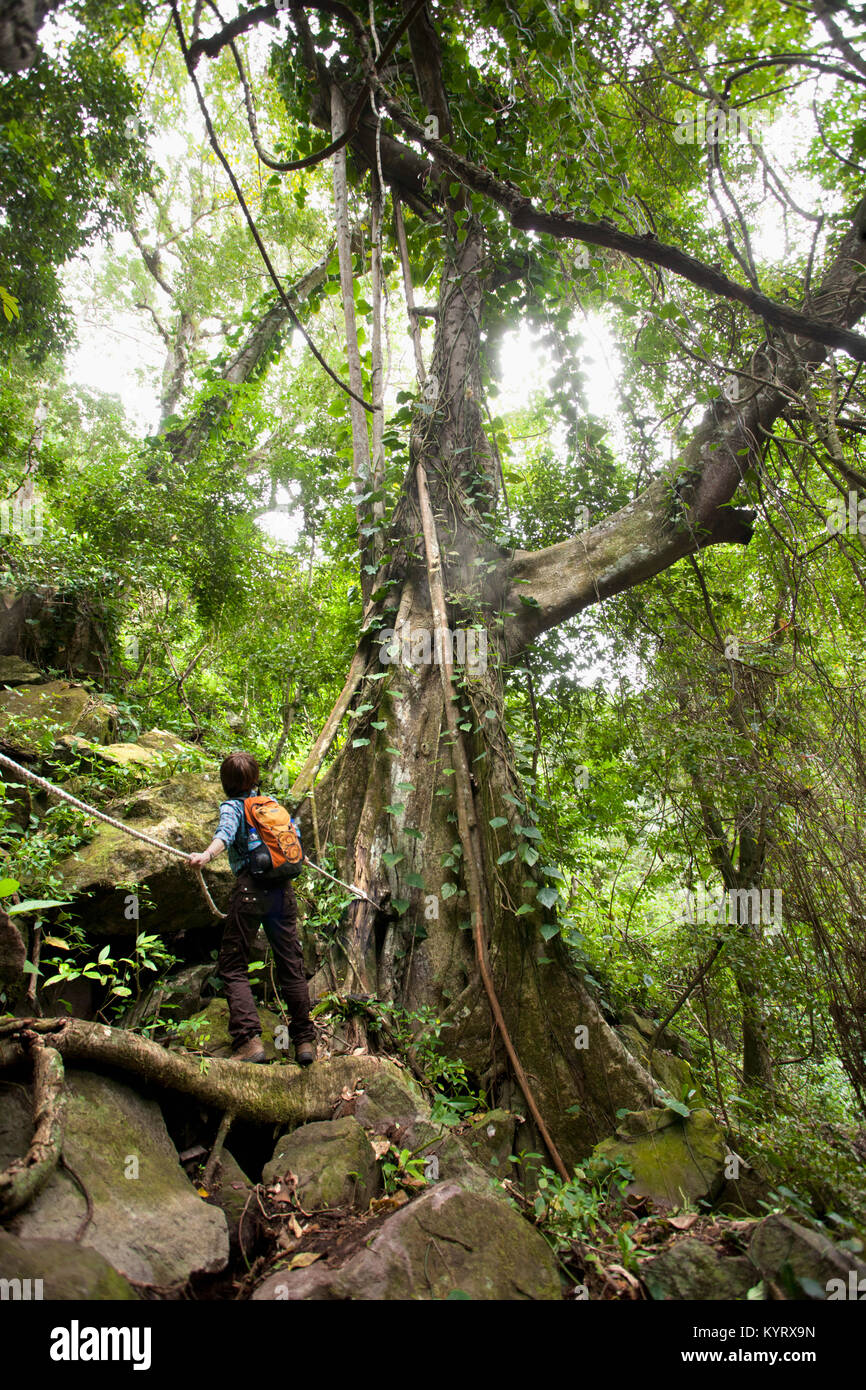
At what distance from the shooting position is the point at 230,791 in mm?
3340

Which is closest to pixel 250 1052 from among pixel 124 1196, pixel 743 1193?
pixel 124 1196

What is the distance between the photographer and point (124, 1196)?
1.99 metres

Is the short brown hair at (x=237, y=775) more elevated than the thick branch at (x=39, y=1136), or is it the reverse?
the short brown hair at (x=237, y=775)

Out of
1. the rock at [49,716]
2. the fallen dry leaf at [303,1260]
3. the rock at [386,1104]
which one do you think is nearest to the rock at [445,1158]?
the rock at [386,1104]

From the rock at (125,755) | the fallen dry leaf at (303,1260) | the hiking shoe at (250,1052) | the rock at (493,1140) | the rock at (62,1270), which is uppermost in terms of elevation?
the rock at (125,755)

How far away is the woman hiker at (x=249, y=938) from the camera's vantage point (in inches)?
115

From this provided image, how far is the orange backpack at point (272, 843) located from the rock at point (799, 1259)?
2.23m

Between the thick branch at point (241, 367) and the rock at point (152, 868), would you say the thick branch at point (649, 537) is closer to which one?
the rock at point (152, 868)

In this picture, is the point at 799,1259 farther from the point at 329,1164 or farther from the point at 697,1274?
the point at 329,1164

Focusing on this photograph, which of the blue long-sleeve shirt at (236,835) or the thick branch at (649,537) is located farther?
the thick branch at (649,537)

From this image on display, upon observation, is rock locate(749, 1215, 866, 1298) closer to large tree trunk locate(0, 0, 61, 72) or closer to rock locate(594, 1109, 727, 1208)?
rock locate(594, 1109, 727, 1208)

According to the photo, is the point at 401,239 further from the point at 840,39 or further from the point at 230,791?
the point at 230,791

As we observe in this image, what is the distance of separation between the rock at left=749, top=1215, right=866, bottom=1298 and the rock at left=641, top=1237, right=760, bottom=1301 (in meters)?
0.05
